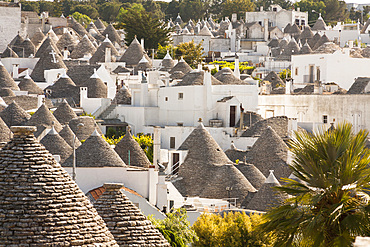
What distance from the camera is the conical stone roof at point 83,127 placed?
56.1 m

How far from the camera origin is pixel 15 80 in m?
81.4

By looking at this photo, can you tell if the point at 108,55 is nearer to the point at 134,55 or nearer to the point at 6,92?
the point at 134,55

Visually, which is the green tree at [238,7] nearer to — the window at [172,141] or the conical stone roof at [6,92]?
the conical stone roof at [6,92]

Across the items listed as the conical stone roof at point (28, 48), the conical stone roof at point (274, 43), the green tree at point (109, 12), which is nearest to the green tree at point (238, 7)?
the green tree at point (109, 12)

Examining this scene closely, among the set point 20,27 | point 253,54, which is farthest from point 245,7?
point 20,27

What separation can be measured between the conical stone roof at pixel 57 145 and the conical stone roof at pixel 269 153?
10.9m

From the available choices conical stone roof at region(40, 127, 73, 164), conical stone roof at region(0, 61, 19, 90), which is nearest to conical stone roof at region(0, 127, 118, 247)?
conical stone roof at region(40, 127, 73, 164)

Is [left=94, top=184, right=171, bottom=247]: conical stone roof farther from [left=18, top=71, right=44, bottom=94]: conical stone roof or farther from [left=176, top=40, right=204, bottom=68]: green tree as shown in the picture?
[left=176, top=40, right=204, bottom=68]: green tree

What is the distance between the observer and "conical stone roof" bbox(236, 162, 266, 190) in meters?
48.8

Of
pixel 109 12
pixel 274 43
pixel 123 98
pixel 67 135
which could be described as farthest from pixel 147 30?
pixel 109 12

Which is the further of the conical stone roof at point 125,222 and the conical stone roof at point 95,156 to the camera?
the conical stone roof at point 95,156

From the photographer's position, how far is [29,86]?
76812mm

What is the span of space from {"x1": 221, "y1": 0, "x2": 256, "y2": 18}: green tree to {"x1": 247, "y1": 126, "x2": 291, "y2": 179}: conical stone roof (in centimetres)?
7902

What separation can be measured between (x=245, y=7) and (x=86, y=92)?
66966mm
